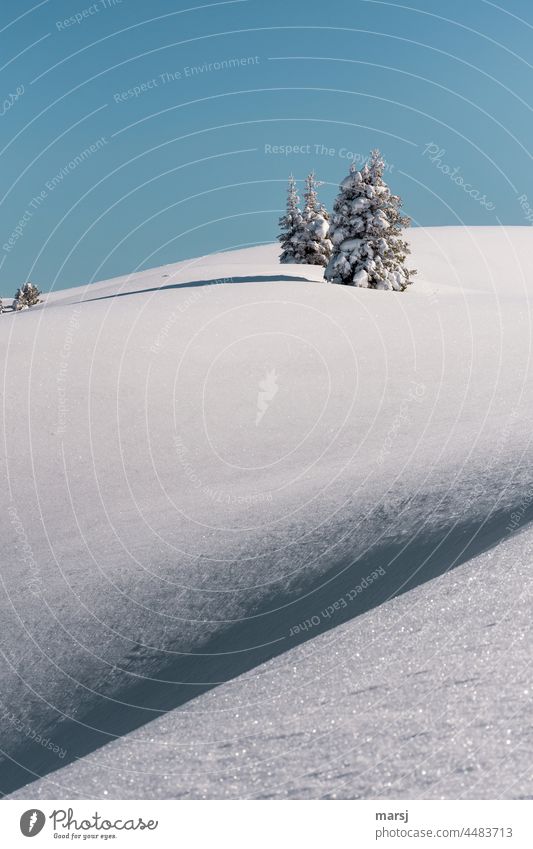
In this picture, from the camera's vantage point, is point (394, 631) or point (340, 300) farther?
point (340, 300)

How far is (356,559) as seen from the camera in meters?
7.61

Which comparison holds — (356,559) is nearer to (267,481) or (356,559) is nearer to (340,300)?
(267,481)

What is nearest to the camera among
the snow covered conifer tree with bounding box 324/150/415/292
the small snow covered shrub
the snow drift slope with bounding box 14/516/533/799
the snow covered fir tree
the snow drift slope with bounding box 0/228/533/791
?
the snow drift slope with bounding box 14/516/533/799

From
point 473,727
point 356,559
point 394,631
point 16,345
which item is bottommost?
point 473,727

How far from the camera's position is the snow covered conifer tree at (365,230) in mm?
32156

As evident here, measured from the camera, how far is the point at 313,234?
44688 mm

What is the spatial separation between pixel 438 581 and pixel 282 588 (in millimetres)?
2112

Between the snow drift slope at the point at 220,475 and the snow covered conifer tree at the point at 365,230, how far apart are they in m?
6.90

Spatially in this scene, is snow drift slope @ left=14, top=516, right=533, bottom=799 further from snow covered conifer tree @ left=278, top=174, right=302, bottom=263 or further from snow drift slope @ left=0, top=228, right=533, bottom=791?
snow covered conifer tree @ left=278, top=174, right=302, bottom=263

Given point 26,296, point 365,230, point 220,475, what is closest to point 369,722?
point 220,475

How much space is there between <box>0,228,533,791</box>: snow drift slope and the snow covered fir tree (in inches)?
773

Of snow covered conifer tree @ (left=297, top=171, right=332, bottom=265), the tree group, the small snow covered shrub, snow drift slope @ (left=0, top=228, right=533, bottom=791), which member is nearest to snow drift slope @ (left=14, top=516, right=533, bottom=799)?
snow drift slope @ (left=0, top=228, right=533, bottom=791)

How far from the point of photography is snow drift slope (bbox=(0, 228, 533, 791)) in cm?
709
